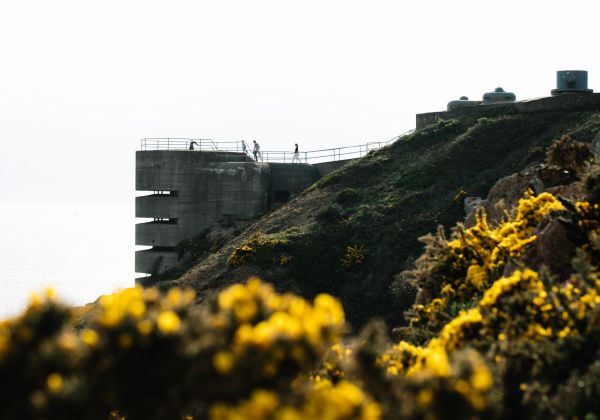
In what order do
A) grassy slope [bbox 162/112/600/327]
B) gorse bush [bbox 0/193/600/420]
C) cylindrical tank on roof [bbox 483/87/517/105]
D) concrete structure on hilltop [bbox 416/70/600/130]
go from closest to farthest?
gorse bush [bbox 0/193/600/420] → grassy slope [bbox 162/112/600/327] → concrete structure on hilltop [bbox 416/70/600/130] → cylindrical tank on roof [bbox 483/87/517/105]

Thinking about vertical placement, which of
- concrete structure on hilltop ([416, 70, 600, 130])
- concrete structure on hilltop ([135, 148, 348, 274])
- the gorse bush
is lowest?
the gorse bush

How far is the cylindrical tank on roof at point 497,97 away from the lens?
52156 mm

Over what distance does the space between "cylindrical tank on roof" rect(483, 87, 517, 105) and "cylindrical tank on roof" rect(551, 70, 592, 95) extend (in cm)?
487

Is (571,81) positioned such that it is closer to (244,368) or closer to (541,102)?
(541,102)

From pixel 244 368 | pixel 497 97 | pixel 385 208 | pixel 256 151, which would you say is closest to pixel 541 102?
pixel 497 97

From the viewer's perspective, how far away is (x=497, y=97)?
2053 inches

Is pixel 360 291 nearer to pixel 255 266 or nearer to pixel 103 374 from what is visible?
pixel 255 266

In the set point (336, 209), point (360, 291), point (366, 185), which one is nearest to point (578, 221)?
point (360, 291)

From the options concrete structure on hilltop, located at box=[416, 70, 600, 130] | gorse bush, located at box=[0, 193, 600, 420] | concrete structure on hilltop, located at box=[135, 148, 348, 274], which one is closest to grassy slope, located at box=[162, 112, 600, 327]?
concrete structure on hilltop, located at box=[416, 70, 600, 130]

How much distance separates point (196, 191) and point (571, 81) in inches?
805

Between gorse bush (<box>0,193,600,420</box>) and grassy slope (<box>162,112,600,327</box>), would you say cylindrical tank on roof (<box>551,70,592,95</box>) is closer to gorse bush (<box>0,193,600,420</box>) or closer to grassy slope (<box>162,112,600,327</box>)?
grassy slope (<box>162,112,600,327</box>)

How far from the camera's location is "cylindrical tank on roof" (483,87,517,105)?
171ft

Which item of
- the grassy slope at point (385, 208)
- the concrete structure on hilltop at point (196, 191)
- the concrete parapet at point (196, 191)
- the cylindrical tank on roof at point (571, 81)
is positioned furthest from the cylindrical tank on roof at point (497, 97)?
the concrete parapet at point (196, 191)

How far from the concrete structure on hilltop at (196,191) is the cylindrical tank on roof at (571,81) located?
12456 mm
